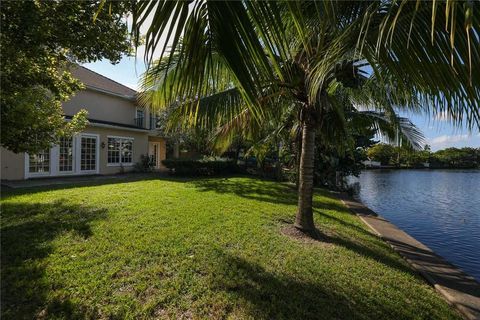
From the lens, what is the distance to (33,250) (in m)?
5.43

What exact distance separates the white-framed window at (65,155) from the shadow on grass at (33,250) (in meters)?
8.95

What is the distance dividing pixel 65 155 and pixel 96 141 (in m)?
2.18

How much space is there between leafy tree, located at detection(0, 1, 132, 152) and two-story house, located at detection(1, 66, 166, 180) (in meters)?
9.10

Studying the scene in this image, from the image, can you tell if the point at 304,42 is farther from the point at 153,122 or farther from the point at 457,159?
the point at 457,159

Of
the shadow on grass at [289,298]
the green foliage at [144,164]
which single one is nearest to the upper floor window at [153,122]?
the green foliage at [144,164]

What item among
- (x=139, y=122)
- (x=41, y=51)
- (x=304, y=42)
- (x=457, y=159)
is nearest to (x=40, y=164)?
(x=139, y=122)

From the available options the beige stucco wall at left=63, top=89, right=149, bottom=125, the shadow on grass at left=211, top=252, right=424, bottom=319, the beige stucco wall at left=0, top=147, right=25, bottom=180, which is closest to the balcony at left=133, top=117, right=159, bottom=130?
the beige stucco wall at left=63, top=89, right=149, bottom=125

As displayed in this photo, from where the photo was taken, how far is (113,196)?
412 inches

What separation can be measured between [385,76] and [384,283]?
3.80 metres

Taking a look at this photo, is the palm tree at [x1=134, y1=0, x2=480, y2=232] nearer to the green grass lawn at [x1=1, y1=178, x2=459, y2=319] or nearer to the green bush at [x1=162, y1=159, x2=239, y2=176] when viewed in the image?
→ the green grass lawn at [x1=1, y1=178, x2=459, y2=319]

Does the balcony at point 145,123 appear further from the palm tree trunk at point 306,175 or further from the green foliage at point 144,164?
the palm tree trunk at point 306,175

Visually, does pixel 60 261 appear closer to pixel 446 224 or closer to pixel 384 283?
pixel 384 283

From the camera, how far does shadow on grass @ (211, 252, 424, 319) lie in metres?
3.95

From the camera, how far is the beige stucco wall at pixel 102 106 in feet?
61.5
